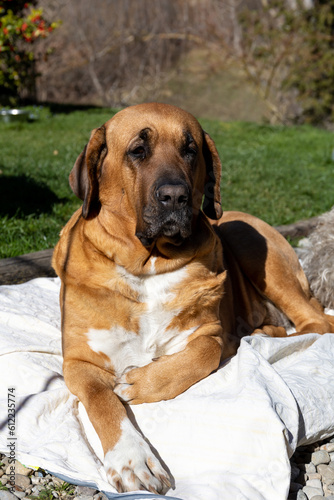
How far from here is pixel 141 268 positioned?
2.91 meters

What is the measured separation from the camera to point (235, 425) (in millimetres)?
2457

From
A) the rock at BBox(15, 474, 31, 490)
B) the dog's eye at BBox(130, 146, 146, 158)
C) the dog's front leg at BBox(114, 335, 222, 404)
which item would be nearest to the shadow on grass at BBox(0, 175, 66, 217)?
the dog's eye at BBox(130, 146, 146, 158)

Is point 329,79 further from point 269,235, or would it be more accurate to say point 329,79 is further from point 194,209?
point 194,209

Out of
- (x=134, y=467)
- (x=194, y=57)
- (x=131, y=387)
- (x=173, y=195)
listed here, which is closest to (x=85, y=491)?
(x=134, y=467)

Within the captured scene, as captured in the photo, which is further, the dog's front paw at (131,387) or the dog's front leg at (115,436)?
the dog's front paw at (131,387)

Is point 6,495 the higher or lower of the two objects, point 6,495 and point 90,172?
the lower

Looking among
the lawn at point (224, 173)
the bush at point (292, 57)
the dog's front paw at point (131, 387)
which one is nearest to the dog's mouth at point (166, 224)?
the dog's front paw at point (131, 387)

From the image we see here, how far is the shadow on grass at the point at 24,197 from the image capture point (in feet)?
18.5

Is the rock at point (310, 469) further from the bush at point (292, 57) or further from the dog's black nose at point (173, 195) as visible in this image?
the bush at point (292, 57)

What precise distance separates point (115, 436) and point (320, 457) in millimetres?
1005

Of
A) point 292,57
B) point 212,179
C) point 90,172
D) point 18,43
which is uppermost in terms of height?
point 90,172

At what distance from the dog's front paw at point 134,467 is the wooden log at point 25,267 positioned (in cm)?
220

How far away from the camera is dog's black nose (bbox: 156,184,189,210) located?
2.63 meters

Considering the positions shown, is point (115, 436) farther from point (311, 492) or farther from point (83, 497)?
point (311, 492)
